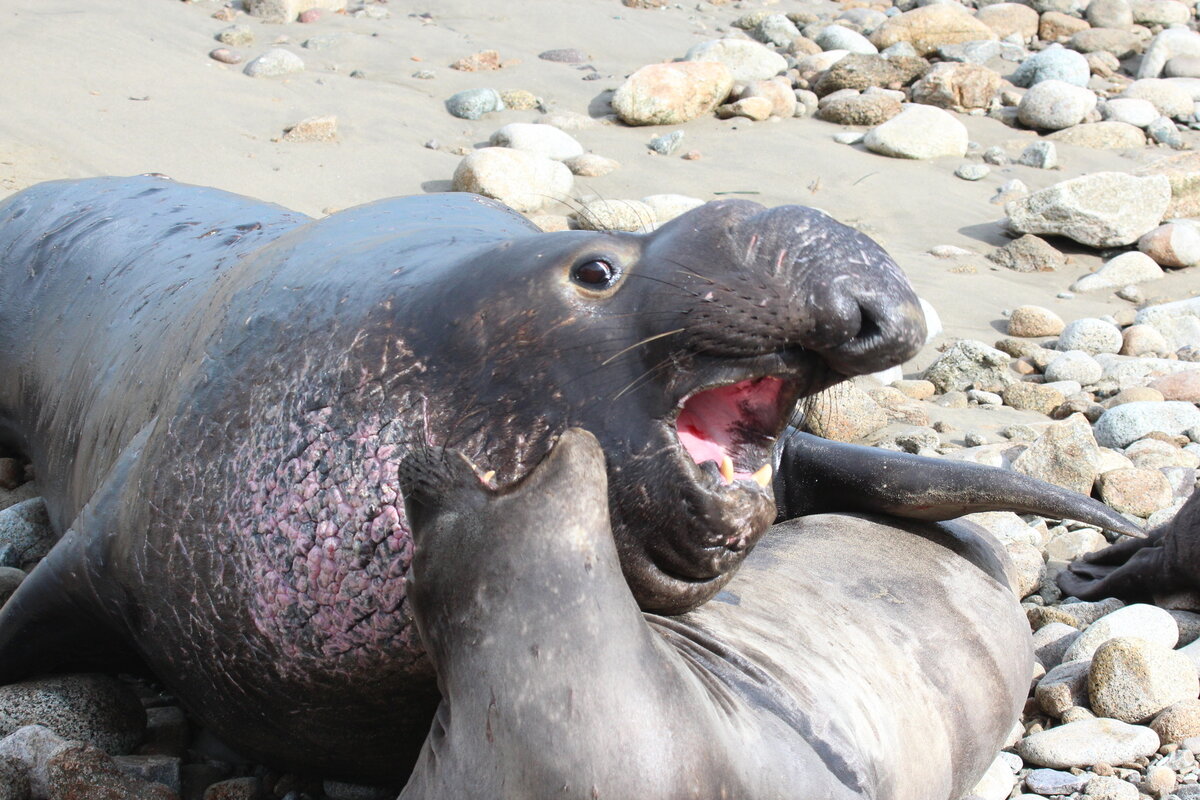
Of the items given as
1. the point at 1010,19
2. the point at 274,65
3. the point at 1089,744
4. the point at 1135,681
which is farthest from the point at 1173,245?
the point at 1010,19

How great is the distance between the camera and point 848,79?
37.9ft

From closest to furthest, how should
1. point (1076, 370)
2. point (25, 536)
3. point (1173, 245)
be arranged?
point (25, 536) < point (1076, 370) < point (1173, 245)

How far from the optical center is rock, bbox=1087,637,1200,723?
11.4ft

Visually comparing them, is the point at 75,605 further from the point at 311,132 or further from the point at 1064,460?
the point at 311,132

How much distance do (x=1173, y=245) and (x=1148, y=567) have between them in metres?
4.89

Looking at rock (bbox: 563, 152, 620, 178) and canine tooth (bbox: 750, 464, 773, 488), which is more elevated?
canine tooth (bbox: 750, 464, 773, 488)

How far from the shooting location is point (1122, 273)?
8391 mm

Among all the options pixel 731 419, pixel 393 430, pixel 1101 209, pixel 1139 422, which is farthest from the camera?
pixel 1101 209

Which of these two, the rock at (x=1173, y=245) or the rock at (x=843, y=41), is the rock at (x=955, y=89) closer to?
the rock at (x=843, y=41)

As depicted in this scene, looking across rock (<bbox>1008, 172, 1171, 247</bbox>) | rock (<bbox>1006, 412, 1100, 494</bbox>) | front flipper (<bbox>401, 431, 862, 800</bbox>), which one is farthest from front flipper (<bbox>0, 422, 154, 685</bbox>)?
rock (<bbox>1008, 172, 1171, 247</bbox>)

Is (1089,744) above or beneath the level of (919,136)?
above

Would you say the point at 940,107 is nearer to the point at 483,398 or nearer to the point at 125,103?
the point at 125,103

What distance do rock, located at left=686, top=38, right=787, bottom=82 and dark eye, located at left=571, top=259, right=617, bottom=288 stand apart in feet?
30.0

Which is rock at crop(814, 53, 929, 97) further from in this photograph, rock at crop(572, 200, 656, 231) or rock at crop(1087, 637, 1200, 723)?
rock at crop(1087, 637, 1200, 723)
